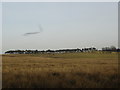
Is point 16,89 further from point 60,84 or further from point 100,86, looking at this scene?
point 100,86

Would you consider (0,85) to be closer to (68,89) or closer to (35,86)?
(35,86)

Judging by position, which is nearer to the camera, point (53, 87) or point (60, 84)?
point (53, 87)

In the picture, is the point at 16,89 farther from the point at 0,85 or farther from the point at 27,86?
the point at 0,85

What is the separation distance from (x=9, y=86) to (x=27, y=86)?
0.88 metres

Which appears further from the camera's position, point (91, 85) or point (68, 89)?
point (91, 85)

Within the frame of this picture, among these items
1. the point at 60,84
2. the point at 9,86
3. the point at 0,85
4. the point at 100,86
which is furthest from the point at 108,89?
the point at 0,85

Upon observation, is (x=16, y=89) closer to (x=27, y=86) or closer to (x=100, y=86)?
(x=27, y=86)

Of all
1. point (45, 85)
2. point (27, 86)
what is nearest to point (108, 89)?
point (45, 85)

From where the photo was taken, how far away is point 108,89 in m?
8.05

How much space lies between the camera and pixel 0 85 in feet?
28.7

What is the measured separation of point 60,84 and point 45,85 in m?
0.75

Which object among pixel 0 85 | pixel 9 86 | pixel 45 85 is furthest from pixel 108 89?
pixel 0 85

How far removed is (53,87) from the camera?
8125 mm

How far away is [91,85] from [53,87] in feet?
5.88
